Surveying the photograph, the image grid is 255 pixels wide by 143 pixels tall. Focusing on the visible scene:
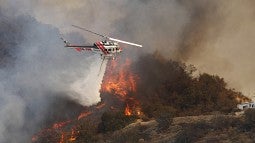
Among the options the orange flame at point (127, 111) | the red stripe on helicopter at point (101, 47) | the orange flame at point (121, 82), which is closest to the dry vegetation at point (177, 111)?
the orange flame at point (121, 82)

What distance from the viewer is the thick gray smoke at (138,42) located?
7288cm

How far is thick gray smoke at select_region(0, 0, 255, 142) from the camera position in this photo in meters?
72.9

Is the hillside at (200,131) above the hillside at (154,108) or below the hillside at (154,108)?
below

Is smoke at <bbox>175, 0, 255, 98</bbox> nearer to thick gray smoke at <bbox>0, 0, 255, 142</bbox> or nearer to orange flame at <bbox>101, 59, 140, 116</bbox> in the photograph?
thick gray smoke at <bbox>0, 0, 255, 142</bbox>

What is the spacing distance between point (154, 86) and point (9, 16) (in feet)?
109

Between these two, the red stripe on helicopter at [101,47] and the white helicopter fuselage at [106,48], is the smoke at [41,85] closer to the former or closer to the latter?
the white helicopter fuselage at [106,48]

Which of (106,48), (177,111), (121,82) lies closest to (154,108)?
(177,111)

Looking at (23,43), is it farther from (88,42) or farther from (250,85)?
(250,85)

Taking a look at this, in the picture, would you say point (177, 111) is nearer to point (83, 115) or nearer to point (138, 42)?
point (83, 115)

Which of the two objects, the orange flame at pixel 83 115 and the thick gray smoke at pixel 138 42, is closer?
the orange flame at pixel 83 115

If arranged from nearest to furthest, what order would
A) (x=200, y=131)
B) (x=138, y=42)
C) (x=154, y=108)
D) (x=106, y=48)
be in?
(x=200, y=131) < (x=106, y=48) < (x=154, y=108) < (x=138, y=42)

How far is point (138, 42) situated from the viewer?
258 ft

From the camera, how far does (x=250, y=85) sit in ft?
250

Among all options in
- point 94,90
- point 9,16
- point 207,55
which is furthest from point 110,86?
point 9,16
